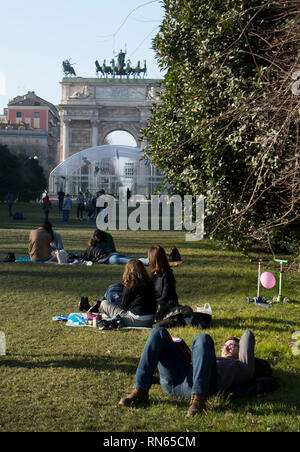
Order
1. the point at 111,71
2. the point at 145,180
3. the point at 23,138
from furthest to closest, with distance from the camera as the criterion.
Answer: the point at 23,138, the point at 111,71, the point at 145,180

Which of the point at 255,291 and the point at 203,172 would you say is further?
the point at 255,291

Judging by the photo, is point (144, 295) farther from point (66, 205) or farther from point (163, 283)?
point (66, 205)

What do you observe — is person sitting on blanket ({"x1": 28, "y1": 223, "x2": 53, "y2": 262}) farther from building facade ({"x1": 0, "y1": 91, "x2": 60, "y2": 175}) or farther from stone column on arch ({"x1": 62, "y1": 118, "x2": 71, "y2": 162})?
building facade ({"x1": 0, "y1": 91, "x2": 60, "y2": 175})

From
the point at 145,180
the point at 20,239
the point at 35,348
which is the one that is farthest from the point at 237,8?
the point at 145,180

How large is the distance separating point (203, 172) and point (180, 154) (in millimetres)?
929

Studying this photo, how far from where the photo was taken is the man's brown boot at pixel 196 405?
411 cm

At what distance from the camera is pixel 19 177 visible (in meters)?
48.3

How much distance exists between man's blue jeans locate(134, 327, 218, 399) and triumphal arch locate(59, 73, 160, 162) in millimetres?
62236

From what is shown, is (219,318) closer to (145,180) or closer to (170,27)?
(170,27)

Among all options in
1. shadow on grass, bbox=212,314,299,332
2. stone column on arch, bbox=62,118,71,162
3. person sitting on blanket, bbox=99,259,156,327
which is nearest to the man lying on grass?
person sitting on blanket, bbox=99,259,156,327

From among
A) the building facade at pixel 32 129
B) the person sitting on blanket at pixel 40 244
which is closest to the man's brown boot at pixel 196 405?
the person sitting on blanket at pixel 40 244

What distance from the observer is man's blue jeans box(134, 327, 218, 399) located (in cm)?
418

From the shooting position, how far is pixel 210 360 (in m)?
4.19

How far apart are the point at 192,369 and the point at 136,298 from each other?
2.31m
